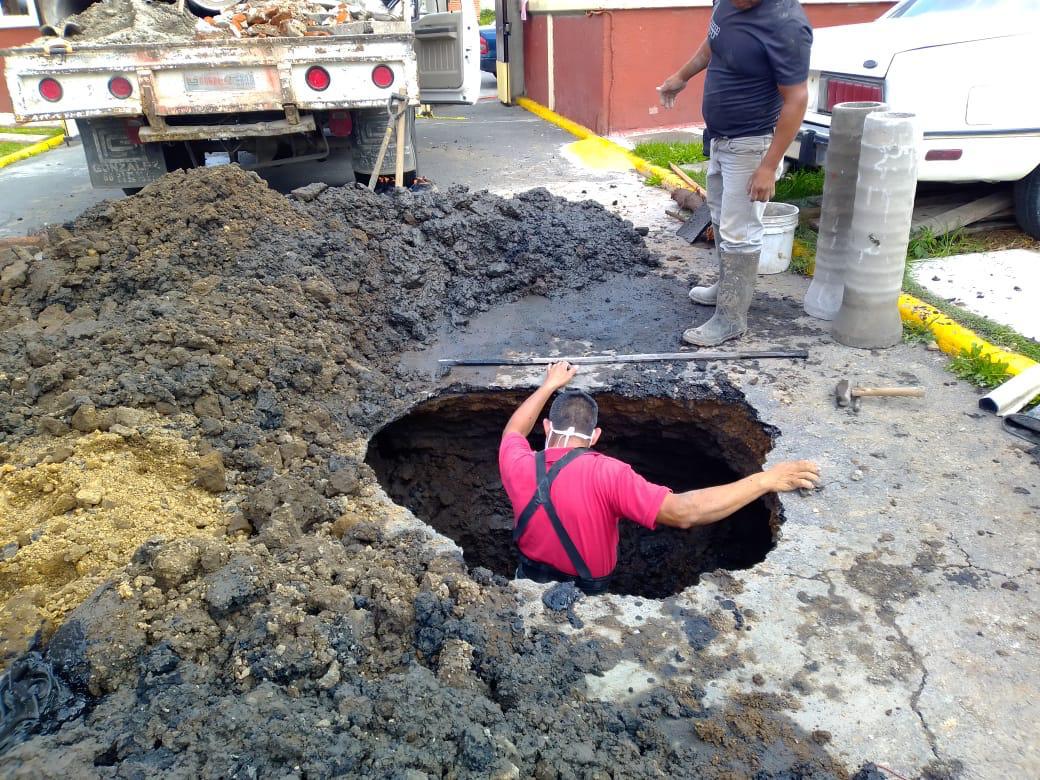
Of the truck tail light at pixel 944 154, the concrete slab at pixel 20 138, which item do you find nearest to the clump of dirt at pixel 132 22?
the truck tail light at pixel 944 154

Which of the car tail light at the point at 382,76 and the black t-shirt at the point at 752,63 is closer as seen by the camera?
the black t-shirt at the point at 752,63

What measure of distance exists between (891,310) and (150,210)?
4.77 meters

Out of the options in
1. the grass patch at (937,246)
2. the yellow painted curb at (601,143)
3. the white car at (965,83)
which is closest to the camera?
the white car at (965,83)

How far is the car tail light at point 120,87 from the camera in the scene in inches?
248

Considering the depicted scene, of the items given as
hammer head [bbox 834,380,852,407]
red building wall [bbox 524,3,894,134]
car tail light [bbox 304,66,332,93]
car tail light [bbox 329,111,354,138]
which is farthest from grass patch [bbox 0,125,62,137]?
hammer head [bbox 834,380,852,407]

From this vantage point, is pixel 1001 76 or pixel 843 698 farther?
pixel 1001 76

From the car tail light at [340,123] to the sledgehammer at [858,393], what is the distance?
508 centimetres

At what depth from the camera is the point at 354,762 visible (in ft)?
7.29

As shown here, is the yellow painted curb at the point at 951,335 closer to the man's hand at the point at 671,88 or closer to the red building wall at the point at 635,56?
the man's hand at the point at 671,88

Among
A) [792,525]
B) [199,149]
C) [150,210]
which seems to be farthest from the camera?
[199,149]

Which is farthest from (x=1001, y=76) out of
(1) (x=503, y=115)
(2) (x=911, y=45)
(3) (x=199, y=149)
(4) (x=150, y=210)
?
(1) (x=503, y=115)

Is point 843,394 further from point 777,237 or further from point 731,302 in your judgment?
point 777,237

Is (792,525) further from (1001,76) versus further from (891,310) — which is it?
(1001,76)

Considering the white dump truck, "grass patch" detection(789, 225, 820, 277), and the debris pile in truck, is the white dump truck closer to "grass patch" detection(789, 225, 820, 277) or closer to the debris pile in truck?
the debris pile in truck
